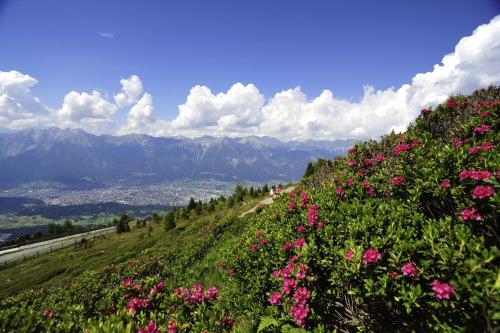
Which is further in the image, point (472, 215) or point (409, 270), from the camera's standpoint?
point (472, 215)

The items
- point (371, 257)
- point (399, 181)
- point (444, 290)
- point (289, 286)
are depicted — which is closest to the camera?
point (444, 290)

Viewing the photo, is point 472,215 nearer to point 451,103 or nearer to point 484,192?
point 484,192

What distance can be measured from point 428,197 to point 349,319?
325 centimetres

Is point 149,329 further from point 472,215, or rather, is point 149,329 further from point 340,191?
point 340,191

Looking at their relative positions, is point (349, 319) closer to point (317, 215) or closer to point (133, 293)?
point (317, 215)

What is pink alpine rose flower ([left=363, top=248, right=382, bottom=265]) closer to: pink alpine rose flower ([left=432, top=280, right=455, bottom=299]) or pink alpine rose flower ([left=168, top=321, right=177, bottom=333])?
pink alpine rose flower ([left=432, top=280, right=455, bottom=299])

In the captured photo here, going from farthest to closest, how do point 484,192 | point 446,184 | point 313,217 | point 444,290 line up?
point 313,217 → point 446,184 → point 484,192 → point 444,290

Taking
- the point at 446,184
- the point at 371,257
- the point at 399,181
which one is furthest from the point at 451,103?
the point at 371,257

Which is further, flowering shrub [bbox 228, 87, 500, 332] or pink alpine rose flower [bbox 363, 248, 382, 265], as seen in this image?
pink alpine rose flower [bbox 363, 248, 382, 265]

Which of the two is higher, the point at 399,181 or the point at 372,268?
the point at 399,181

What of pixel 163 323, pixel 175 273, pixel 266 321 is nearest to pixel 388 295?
pixel 266 321

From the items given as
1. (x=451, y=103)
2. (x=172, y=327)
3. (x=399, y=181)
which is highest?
(x=451, y=103)

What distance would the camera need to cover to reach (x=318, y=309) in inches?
218

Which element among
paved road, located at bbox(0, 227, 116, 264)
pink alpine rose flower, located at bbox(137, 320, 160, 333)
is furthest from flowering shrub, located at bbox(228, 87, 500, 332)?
paved road, located at bbox(0, 227, 116, 264)
